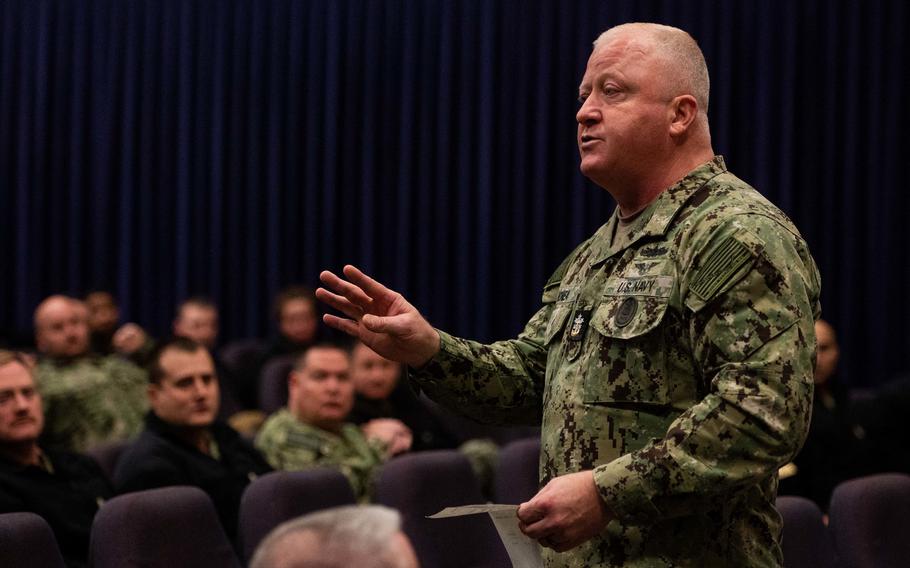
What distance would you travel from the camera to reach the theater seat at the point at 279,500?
3094 millimetres

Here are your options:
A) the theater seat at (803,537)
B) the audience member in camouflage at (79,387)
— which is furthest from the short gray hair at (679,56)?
the audience member in camouflage at (79,387)

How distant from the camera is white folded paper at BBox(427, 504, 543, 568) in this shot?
1616mm

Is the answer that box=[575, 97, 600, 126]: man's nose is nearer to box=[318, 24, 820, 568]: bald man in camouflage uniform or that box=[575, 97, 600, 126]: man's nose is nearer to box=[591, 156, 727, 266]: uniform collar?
box=[318, 24, 820, 568]: bald man in camouflage uniform

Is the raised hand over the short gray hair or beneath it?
beneath

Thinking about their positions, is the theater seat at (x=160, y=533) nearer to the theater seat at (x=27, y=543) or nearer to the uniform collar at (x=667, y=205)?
the theater seat at (x=27, y=543)

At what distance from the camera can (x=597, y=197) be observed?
7059mm

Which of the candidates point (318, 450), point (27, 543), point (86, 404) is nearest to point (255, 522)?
point (27, 543)

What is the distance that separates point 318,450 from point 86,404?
1.52 metres

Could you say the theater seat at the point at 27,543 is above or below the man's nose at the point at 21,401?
above

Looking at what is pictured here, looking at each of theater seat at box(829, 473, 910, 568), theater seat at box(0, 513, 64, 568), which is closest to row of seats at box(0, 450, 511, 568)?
theater seat at box(0, 513, 64, 568)

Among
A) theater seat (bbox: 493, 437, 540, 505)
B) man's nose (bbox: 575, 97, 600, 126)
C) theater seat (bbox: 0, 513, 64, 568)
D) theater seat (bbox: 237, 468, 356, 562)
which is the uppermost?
man's nose (bbox: 575, 97, 600, 126)

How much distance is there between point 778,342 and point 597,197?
5.55 metres

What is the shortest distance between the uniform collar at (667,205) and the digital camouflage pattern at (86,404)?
12.1ft

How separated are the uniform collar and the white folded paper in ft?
1.38
